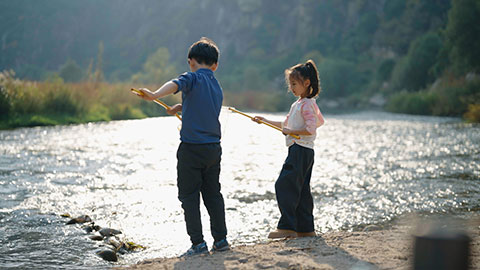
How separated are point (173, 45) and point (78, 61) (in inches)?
1066

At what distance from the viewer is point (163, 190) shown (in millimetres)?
7535

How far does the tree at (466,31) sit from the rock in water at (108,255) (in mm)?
37794

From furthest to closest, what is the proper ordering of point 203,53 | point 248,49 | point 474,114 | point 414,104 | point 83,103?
point 248,49, point 414,104, point 474,114, point 83,103, point 203,53

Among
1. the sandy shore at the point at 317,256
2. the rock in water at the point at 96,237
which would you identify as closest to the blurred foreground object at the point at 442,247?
the sandy shore at the point at 317,256

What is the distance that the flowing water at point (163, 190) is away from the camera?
4789mm

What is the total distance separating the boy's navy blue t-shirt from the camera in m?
4.28

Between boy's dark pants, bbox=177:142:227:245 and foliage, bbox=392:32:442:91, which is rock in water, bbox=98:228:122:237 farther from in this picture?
foliage, bbox=392:32:442:91

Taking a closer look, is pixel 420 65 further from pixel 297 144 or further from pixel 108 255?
pixel 108 255

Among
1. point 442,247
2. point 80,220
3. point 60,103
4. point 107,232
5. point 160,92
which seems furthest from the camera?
point 60,103

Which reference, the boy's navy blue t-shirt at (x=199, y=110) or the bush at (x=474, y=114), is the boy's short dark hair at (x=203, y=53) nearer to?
the boy's navy blue t-shirt at (x=199, y=110)

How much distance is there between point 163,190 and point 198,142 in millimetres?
3434

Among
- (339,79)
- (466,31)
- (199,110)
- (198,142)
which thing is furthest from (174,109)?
(339,79)

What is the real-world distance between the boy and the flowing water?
44cm

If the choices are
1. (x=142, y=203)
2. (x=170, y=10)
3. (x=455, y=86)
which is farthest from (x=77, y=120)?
(x=170, y=10)
